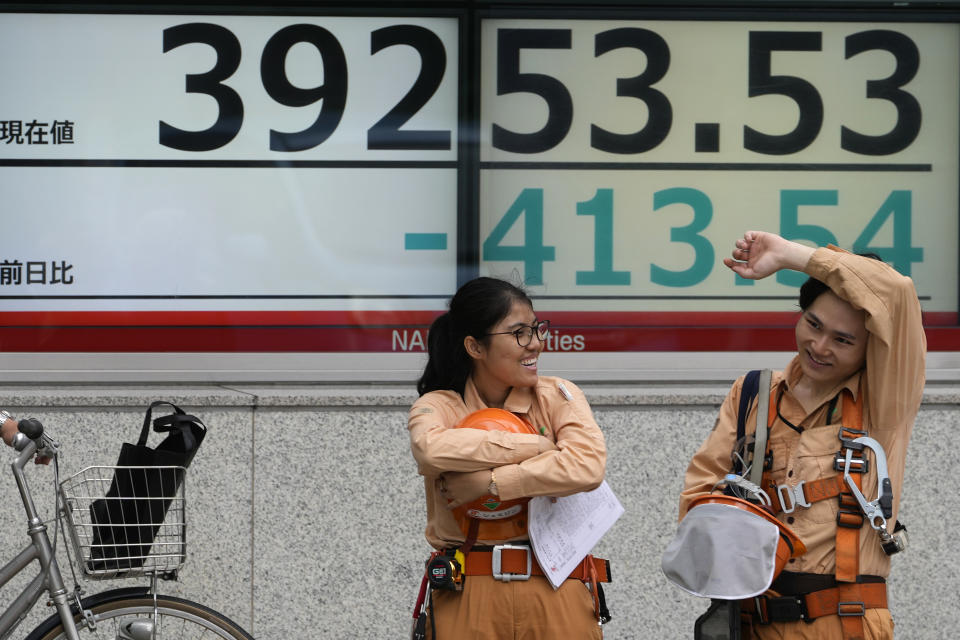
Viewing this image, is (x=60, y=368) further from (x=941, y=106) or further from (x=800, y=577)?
(x=941, y=106)

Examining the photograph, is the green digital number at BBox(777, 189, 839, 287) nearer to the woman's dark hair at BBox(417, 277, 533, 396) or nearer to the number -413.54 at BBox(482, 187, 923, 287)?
the number -413.54 at BBox(482, 187, 923, 287)

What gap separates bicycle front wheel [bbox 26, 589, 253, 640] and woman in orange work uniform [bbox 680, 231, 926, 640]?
1.79m

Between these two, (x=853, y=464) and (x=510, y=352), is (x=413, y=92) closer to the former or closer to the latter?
(x=510, y=352)

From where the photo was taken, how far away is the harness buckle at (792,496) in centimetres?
285

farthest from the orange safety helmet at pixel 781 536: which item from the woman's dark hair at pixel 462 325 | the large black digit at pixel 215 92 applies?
the large black digit at pixel 215 92

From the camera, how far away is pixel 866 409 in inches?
116

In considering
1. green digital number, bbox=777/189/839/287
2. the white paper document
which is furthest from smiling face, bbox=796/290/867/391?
green digital number, bbox=777/189/839/287

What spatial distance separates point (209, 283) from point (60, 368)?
871mm

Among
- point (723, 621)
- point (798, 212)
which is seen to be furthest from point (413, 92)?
point (723, 621)

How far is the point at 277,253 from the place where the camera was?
18.5 feet

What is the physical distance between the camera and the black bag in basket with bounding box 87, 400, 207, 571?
342 centimetres

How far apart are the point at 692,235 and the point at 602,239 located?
0.48m

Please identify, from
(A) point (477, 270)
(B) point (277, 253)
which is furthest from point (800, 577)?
(B) point (277, 253)

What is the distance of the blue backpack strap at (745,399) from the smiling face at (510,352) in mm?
613
